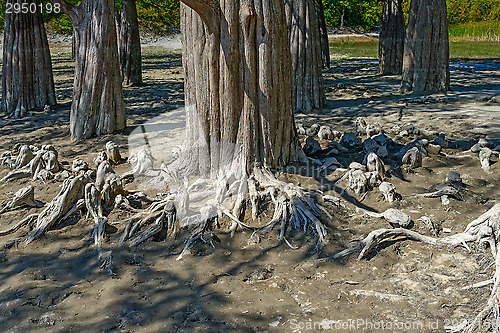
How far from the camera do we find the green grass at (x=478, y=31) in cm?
2764

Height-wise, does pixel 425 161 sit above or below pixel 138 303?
above

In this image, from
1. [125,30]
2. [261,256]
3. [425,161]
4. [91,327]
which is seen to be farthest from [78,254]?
[125,30]

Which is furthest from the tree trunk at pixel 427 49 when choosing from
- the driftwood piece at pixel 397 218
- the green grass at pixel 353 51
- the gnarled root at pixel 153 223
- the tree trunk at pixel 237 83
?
the green grass at pixel 353 51

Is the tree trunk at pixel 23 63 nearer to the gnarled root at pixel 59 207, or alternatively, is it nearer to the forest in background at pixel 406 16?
the gnarled root at pixel 59 207

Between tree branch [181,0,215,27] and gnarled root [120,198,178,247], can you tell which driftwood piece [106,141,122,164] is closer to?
gnarled root [120,198,178,247]

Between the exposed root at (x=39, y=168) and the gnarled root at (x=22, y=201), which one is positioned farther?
the exposed root at (x=39, y=168)

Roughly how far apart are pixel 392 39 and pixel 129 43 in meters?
7.63

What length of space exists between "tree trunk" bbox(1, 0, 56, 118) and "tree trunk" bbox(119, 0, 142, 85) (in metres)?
2.78

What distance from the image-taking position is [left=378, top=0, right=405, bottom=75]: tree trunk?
13.0m

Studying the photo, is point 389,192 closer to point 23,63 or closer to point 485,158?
point 485,158

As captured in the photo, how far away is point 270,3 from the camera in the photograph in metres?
4.15

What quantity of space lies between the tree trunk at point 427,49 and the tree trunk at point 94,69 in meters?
6.28

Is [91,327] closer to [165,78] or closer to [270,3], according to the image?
[270,3]

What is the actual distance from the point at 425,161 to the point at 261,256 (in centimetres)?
264
